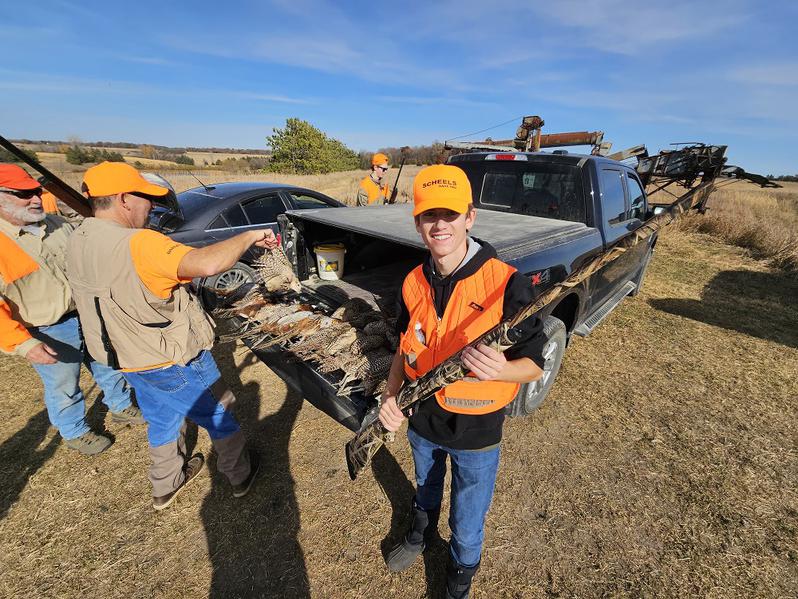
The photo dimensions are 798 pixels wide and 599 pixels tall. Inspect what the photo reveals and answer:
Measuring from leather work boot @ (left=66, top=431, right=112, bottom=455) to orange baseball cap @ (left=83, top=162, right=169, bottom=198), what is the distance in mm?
2362

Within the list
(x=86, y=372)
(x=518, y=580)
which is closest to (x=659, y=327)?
(x=518, y=580)

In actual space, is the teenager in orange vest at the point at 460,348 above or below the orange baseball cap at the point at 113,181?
below

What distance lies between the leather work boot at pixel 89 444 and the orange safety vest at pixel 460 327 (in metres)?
3.04

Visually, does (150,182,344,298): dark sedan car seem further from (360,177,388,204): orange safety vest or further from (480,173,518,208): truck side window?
(480,173,518,208): truck side window

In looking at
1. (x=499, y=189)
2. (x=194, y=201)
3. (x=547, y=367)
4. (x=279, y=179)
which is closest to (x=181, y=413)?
(x=547, y=367)

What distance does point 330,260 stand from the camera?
380cm

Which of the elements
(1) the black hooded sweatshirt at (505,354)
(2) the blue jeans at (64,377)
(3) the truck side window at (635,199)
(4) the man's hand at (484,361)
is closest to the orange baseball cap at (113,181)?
(1) the black hooded sweatshirt at (505,354)

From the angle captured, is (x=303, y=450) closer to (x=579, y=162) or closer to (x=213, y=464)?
(x=213, y=464)

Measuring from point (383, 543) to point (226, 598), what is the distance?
952 mm

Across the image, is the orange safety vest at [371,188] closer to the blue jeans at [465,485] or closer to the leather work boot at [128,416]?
the leather work boot at [128,416]

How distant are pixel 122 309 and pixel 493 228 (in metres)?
2.75

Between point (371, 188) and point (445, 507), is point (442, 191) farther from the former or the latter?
point (371, 188)

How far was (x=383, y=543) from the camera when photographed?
225 centimetres

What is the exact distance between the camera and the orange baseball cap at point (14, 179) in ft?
7.52
